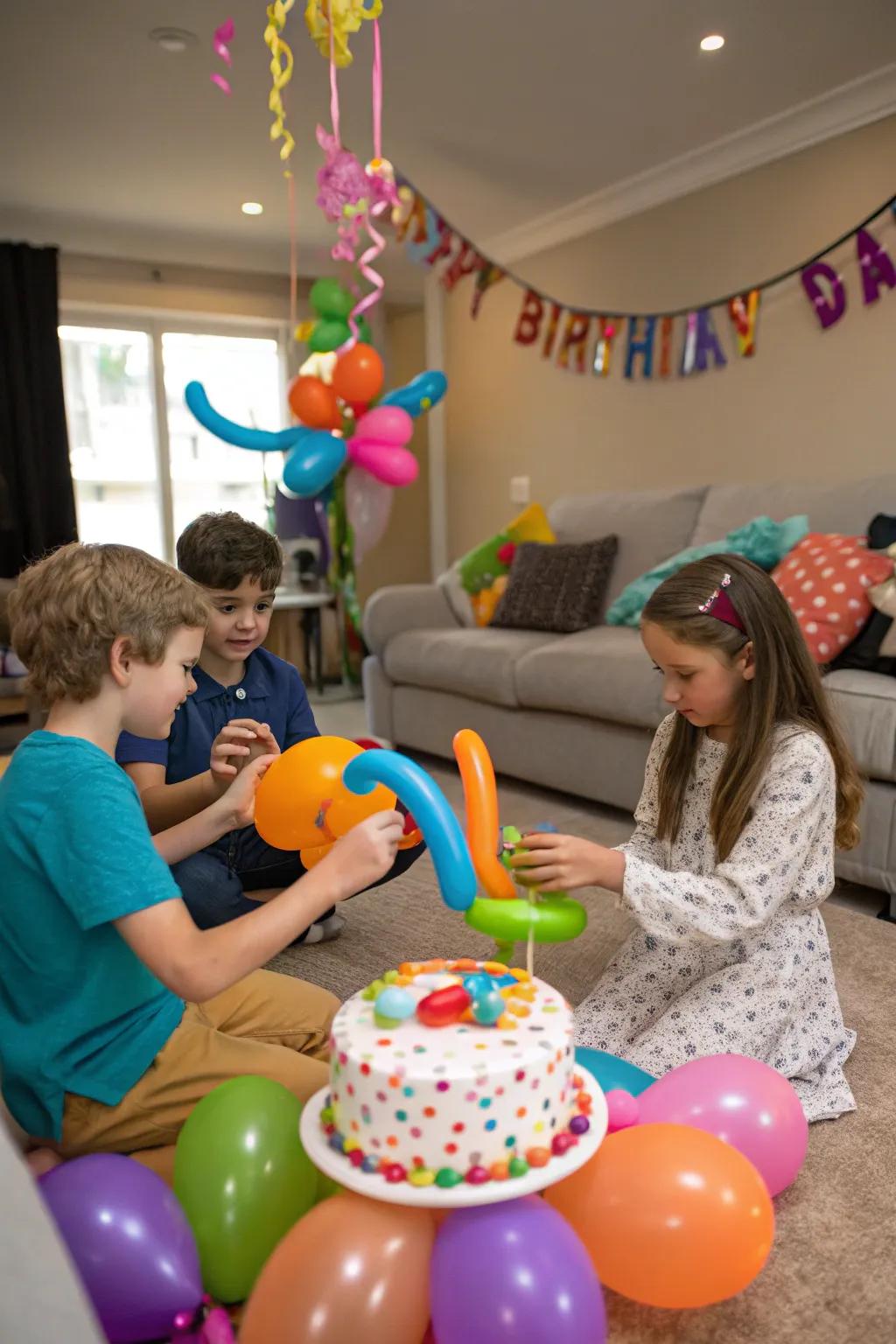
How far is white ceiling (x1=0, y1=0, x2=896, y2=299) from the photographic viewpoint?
297 cm

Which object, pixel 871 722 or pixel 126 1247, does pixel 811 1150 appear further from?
pixel 871 722

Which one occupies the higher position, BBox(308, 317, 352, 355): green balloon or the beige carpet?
BBox(308, 317, 352, 355): green balloon

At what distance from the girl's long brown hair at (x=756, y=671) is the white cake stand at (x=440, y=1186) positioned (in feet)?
2.07

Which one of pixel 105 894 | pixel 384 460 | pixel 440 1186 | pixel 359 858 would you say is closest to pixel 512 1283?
pixel 440 1186

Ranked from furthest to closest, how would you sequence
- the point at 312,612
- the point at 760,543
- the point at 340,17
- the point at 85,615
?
the point at 312,612, the point at 760,543, the point at 340,17, the point at 85,615

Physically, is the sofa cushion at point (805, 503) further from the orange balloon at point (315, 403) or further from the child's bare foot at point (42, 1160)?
the child's bare foot at point (42, 1160)

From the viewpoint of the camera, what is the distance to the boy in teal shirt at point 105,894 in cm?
101

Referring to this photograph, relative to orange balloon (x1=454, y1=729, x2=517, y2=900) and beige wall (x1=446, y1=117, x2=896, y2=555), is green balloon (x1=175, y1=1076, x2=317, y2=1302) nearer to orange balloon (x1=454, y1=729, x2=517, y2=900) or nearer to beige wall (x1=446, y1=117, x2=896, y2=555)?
orange balloon (x1=454, y1=729, x2=517, y2=900)

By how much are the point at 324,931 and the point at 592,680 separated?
1185 millimetres

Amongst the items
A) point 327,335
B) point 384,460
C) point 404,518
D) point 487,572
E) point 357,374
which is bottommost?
point 487,572

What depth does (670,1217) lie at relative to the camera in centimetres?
99

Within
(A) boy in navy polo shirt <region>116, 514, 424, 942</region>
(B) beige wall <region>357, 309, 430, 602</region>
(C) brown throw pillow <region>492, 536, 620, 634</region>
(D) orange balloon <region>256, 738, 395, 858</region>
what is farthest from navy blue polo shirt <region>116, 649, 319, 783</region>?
(B) beige wall <region>357, 309, 430, 602</region>

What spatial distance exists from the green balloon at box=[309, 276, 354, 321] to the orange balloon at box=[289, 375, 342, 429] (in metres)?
0.40

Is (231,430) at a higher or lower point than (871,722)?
higher
